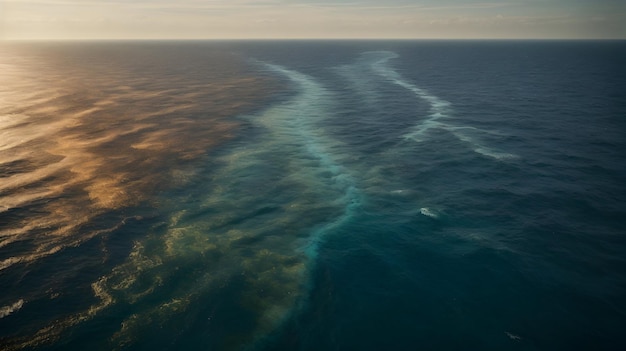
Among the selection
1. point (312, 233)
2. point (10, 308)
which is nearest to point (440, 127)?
point (312, 233)

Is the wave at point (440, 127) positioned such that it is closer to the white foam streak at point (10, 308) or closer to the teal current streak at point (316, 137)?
the teal current streak at point (316, 137)

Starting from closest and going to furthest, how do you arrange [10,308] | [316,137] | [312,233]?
[10,308]
[312,233]
[316,137]

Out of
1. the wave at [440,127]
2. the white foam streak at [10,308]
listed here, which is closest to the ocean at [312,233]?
the white foam streak at [10,308]

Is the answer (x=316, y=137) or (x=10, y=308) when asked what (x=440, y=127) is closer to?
(x=316, y=137)

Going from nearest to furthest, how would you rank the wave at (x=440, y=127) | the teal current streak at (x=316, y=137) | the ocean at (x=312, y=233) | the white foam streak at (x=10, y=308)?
the ocean at (x=312, y=233)
the white foam streak at (x=10, y=308)
the teal current streak at (x=316, y=137)
the wave at (x=440, y=127)

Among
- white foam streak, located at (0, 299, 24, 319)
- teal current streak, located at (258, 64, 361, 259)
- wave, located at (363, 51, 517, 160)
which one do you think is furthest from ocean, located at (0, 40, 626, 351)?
wave, located at (363, 51, 517, 160)

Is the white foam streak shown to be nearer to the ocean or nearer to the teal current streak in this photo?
the ocean

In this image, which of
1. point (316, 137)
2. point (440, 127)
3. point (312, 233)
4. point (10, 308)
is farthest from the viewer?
point (440, 127)

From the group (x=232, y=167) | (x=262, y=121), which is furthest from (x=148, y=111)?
(x=232, y=167)
